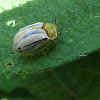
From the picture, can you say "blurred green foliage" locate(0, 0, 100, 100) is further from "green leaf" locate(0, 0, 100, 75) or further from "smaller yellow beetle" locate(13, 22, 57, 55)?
"smaller yellow beetle" locate(13, 22, 57, 55)

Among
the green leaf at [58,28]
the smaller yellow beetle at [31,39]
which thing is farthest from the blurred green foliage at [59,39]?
the smaller yellow beetle at [31,39]

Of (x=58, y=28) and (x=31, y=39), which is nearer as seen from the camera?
(x=31, y=39)

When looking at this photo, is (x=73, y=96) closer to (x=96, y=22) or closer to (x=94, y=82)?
(x=94, y=82)

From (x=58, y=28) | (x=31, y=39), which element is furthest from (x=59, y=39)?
(x=31, y=39)

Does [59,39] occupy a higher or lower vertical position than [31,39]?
lower

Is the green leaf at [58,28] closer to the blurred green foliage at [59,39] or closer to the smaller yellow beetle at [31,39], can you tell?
the blurred green foliage at [59,39]

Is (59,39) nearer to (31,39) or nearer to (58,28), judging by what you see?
(58,28)

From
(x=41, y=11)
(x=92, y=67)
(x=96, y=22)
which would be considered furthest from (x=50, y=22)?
(x=92, y=67)
